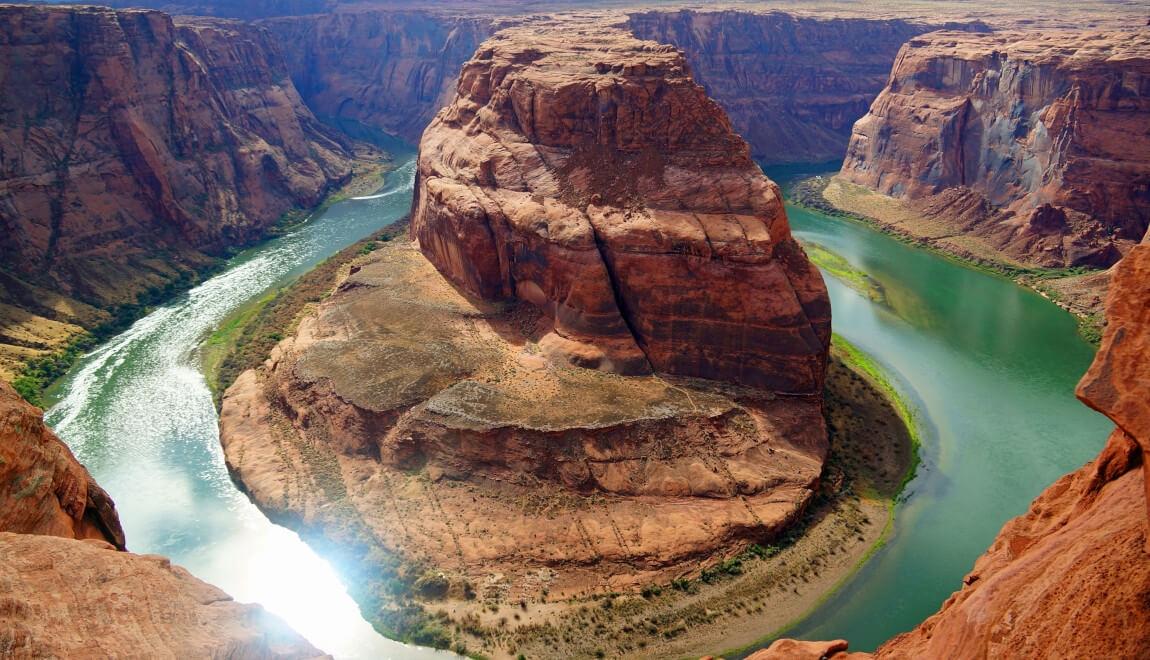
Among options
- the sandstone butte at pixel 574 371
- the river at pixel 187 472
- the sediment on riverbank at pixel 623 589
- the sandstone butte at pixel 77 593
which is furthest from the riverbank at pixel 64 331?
the sandstone butte at pixel 77 593

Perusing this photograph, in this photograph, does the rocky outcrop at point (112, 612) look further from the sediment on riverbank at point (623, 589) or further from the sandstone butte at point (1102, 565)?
the sandstone butte at point (1102, 565)

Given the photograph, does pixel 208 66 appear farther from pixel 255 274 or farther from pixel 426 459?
pixel 426 459

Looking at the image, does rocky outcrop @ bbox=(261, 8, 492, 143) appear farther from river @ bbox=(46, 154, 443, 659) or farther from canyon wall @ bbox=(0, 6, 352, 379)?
river @ bbox=(46, 154, 443, 659)

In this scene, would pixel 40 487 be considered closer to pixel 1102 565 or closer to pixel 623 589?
pixel 623 589

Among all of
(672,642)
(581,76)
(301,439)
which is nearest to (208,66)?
(581,76)

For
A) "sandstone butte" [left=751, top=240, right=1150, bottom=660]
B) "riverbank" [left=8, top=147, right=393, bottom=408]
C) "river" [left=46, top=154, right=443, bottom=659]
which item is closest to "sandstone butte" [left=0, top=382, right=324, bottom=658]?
"river" [left=46, top=154, right=443, bottom=659]

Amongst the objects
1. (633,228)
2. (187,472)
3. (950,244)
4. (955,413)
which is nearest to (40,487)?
(187,472)
